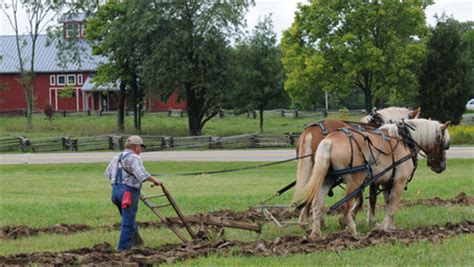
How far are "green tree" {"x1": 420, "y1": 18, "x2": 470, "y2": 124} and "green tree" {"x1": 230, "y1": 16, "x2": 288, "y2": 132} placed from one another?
398 inches

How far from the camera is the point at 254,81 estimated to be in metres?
50.0

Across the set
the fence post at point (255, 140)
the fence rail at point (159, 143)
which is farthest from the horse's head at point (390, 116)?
the fence post at point (255, 140)

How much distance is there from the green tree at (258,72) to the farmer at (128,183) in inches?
1511

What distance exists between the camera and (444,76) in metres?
51.0

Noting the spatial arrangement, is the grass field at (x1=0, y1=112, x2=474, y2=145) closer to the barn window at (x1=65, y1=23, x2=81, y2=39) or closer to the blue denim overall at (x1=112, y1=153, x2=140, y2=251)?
the barn window at (x1=65, y1=23, x2=81, y2=39)

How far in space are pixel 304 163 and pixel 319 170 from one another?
1.26 m

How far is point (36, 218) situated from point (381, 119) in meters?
7.45

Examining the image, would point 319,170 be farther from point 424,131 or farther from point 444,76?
point 444,76

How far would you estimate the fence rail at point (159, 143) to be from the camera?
149 feet

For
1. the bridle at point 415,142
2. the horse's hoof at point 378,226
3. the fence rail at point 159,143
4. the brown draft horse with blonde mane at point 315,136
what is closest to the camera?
the horse's hoof at point 378,226

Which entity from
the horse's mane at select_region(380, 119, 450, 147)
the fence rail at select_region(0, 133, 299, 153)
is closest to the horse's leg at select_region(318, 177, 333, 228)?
the horse's mane at select_region(380, 119, 450, 147)

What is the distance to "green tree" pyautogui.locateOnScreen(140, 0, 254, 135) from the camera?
5178cm

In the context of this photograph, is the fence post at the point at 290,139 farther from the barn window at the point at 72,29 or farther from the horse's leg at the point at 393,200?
the horse's leg at the point at 393,200

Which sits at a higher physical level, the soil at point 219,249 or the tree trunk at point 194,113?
the tree trunk at point 194,113
